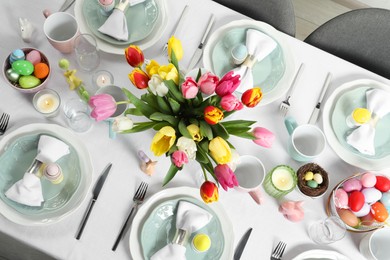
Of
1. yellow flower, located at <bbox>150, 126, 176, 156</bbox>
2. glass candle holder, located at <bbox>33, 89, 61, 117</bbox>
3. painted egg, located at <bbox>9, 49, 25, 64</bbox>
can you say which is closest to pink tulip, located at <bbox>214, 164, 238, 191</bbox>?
yellow flower, located at <bbox>150, 126, 176, 156</bbox>

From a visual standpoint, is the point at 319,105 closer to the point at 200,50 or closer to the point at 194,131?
the point at 200,50

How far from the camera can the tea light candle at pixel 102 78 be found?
124 cm

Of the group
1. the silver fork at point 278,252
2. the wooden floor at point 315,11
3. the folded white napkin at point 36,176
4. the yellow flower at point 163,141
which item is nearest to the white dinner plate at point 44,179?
the folded white napkin at point 36,176

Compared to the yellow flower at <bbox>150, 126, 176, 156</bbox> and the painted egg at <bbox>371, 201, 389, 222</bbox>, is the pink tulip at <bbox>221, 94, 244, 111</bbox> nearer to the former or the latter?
the yellow flower at <bbox>150, 126, 176, 156</bbox>

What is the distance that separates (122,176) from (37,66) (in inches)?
15.6

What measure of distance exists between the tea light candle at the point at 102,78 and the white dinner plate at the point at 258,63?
0.97 feet

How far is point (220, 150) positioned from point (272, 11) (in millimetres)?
862

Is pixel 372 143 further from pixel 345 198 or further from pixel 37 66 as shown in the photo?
pixel 37 66

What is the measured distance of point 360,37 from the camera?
151 cm

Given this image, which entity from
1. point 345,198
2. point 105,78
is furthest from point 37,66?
point 345,198

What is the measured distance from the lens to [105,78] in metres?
1.25

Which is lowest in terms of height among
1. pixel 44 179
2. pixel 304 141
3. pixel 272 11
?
pixel 44 179

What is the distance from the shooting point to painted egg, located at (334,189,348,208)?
1142mm

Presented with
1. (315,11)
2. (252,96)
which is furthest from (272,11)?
(315,11)
